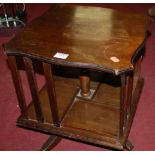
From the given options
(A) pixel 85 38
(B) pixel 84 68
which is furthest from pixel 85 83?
(A) pixel 85 38

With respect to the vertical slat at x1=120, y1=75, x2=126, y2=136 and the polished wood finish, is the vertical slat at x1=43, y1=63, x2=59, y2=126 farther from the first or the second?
the vertical slat at x1=120, y1=75, x2=126, y2=136

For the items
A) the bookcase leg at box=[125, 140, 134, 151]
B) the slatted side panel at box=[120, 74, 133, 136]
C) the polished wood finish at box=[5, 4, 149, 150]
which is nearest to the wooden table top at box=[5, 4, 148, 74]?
the polished wood finish at box=[5, 4, 149, 150]

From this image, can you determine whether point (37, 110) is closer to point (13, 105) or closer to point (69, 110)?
point (69, 110)

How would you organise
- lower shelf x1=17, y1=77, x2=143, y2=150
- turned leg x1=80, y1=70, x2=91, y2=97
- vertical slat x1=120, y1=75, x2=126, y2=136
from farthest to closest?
turned leg x1=80, y1=70, x2=91, y2=97, lower shelf x1=17, y1=77, x2=143, y2=150, vertical slat x1=120, y1=75, x2=126, y2=136

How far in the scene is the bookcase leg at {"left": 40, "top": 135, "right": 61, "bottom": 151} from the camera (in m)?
1.68

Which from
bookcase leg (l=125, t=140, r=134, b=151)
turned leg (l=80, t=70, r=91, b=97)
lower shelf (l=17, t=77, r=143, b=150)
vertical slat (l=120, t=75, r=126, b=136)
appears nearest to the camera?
vertical slat (l=120, t=75, r=126, b=136)

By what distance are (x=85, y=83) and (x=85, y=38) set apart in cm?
41

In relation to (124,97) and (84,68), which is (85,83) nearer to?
(84,68)

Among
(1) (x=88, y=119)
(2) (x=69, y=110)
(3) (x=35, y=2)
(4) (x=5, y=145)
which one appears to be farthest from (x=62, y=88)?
(3) (x=35, y=2)

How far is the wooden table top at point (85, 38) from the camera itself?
125 centimetres

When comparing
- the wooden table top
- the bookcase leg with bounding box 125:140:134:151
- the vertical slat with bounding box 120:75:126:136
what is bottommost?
the bookcase leg with bounding box 125:140:134:151

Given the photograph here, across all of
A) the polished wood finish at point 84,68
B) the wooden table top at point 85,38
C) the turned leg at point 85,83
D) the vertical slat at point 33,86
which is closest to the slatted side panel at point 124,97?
the polished wood finish at point 84,68

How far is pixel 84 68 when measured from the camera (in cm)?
164

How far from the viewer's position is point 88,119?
63.2 inches
